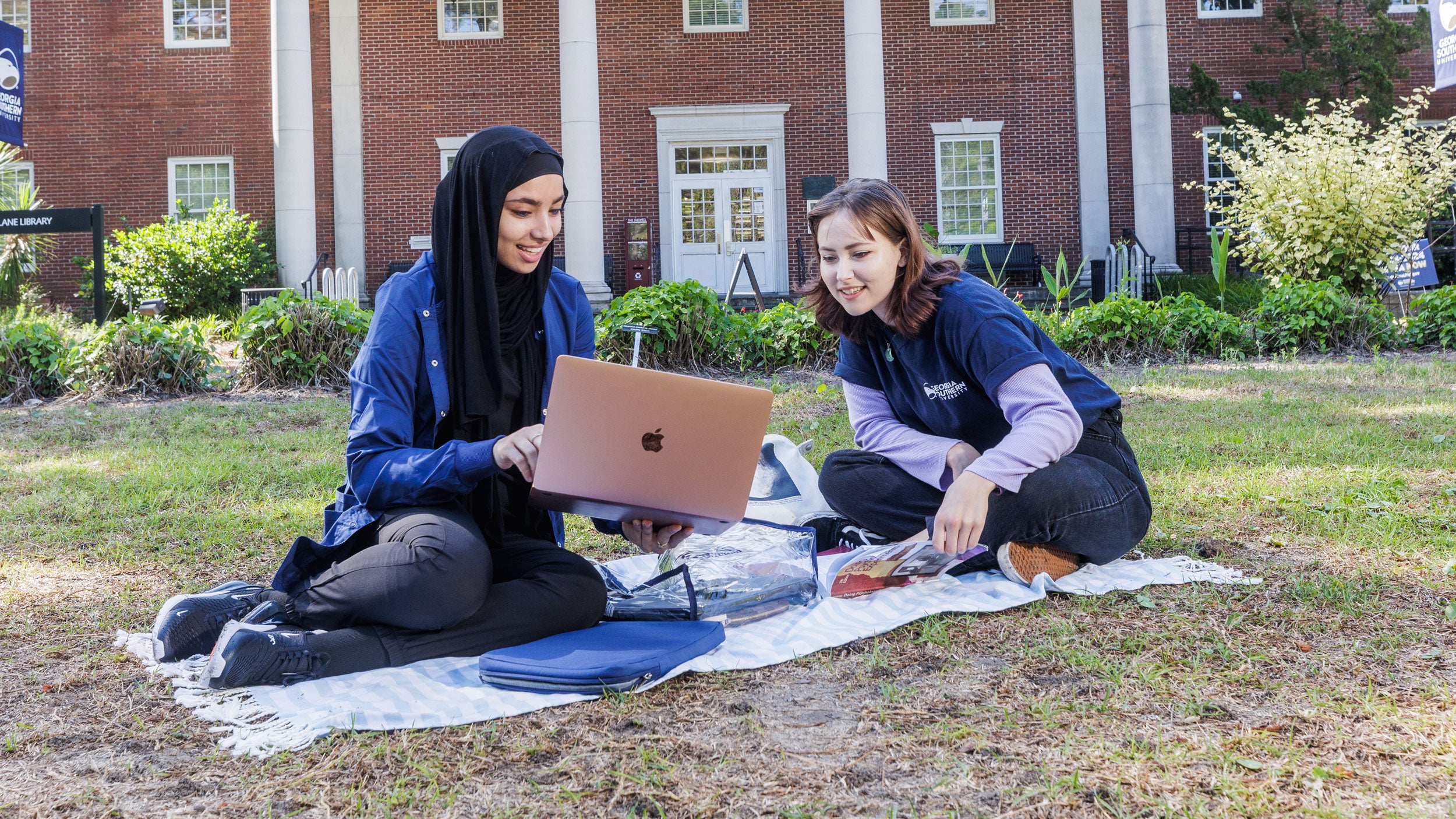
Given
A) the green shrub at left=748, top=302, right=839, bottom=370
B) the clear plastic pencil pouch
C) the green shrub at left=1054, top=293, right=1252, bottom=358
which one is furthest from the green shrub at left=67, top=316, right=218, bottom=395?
the green shrub at left=1054, top=293, right=1252, bottom=358

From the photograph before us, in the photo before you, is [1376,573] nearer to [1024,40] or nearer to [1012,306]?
[1012,306]

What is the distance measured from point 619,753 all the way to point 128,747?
92 centimetres

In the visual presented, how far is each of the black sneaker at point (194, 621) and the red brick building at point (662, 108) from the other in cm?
1467

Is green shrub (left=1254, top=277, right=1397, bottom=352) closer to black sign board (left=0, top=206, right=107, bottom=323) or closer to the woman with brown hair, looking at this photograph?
the woman with brown hair

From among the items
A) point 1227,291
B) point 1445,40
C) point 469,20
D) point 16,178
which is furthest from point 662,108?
point 1445,40

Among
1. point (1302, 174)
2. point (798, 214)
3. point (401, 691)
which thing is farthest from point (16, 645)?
point (798, 214)

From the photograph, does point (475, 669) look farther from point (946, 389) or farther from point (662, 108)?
point (662, 108)

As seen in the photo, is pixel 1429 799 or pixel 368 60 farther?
pixel 368 60

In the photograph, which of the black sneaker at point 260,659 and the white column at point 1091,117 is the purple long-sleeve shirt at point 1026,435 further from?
the white column at point 1091,117

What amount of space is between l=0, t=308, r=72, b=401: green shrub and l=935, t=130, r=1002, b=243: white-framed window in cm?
1235

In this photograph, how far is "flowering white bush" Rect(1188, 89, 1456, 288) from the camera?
35.6 feet

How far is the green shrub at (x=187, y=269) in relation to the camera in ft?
51.1

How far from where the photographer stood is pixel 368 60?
56.0 feet

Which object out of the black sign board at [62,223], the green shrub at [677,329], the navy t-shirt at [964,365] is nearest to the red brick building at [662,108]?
the black sign board at [62,223]
